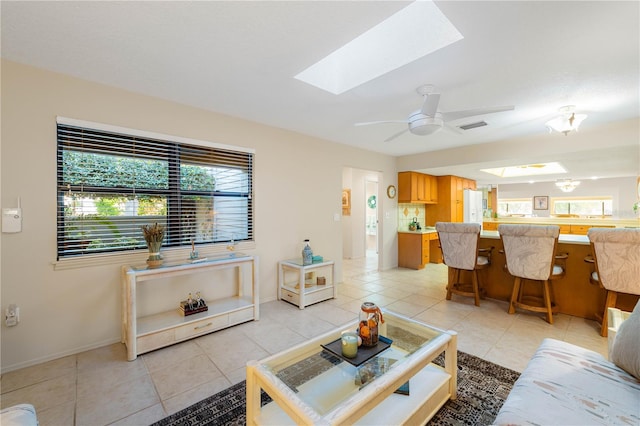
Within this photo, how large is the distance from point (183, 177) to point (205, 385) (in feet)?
6.85

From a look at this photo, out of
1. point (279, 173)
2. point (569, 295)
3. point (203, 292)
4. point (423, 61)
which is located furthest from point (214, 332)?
point (569, 295)

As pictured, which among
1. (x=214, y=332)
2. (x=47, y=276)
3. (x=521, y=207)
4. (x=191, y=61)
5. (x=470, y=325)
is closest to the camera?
(x=191, y=61)

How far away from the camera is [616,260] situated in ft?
8.60

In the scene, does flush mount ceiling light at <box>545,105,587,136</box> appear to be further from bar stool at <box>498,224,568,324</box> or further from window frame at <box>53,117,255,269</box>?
window frame at <box>53,117,255,269</box>

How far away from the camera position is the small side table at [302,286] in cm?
348

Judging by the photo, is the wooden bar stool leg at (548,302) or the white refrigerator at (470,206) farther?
the white refrigerator at (470,206)

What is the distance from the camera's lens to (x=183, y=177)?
301 cm

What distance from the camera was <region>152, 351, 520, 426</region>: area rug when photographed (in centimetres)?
162

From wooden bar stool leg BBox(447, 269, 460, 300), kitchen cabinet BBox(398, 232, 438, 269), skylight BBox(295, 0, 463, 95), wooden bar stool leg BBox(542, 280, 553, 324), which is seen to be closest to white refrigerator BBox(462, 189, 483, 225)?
kitchen cabinet BBox(398, 232, 438, 269)

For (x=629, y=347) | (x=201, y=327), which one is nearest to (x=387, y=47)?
(x=629, y=347)

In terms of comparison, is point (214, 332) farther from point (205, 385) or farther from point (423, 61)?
point (423, 61)

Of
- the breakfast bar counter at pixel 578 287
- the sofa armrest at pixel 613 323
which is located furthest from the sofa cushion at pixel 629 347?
the breakfast bar counter at pixel 578 287

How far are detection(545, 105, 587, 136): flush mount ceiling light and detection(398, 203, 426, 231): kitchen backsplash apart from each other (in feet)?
10.9

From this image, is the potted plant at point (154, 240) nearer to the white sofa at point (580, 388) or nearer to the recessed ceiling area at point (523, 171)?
the white sofa at point (580, 388)
